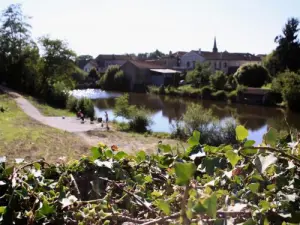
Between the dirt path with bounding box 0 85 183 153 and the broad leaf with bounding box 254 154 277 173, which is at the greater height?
the broad leaf with bounding box 254 154 277 173

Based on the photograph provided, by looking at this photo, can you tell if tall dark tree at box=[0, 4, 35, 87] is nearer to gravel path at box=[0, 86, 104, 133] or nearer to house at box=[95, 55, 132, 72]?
gravel path at box=[0, 86, 104, 133]

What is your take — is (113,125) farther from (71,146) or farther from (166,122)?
(71,146)

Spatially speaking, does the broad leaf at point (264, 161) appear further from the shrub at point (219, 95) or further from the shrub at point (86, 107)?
the shrub at point (219, 95)

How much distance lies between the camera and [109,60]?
266 feet

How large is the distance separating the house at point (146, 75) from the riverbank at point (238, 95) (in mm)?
9802

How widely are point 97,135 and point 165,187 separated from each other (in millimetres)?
18758

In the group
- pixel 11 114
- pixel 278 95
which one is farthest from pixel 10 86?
pixel 278 95

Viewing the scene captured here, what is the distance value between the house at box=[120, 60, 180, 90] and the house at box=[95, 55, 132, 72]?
22.2 metres

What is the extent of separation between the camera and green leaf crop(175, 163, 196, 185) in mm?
672

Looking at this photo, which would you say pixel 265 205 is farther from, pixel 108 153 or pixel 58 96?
pixel 58 96

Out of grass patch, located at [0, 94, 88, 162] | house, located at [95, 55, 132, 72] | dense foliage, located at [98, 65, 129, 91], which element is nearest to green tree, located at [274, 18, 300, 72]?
dense foliage, located at [98, 65, 129, 91]

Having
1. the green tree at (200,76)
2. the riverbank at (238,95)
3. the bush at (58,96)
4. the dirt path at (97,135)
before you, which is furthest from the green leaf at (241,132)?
the green tree at (200,76)

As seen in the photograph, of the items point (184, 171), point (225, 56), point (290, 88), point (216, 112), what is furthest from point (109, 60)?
point (184, 171)

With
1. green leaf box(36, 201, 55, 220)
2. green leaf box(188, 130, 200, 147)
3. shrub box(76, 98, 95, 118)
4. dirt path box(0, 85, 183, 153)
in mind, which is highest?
green leaf box(188, 130, 200, 147)
